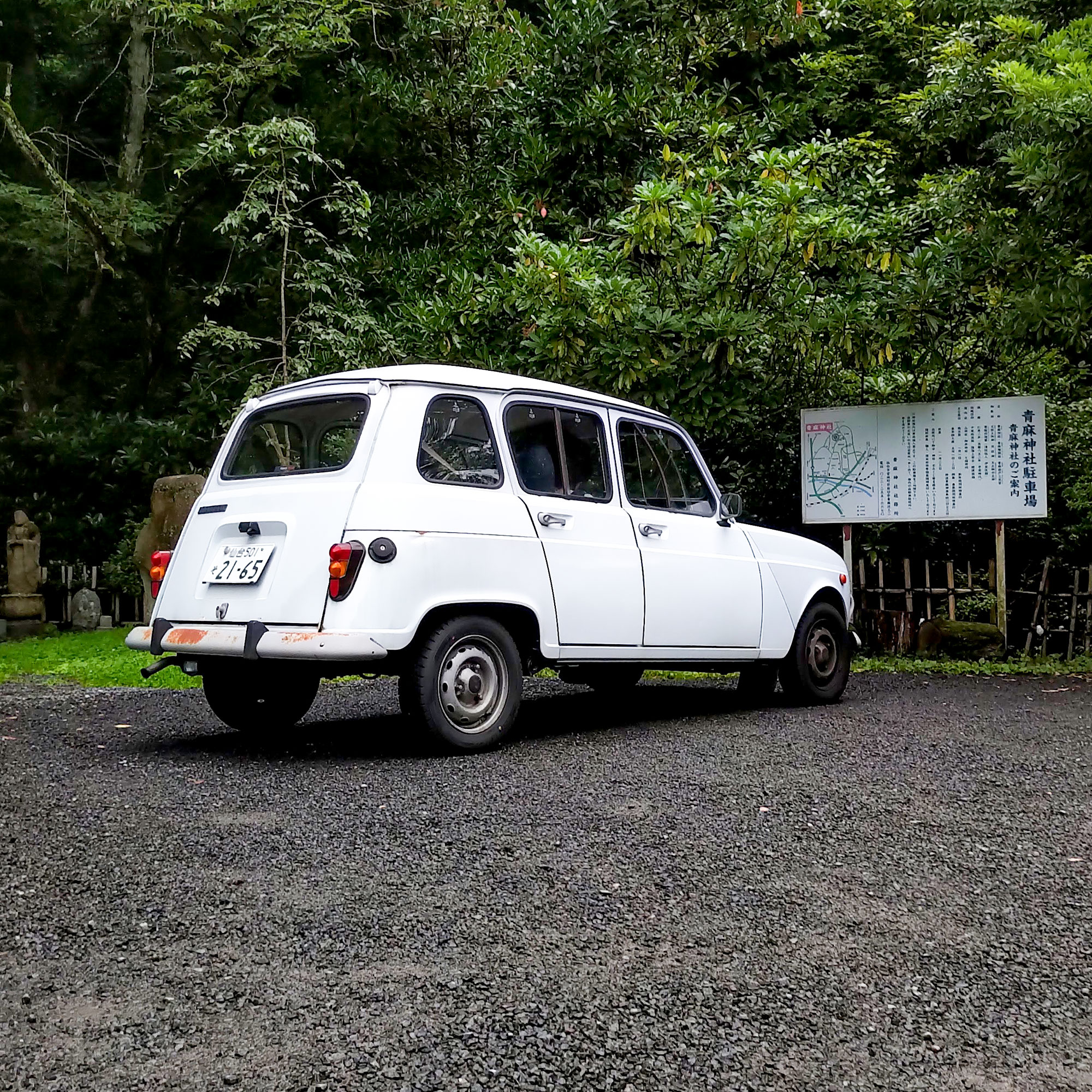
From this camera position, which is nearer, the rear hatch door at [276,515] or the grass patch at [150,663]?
the rear hatch door at [276,515]

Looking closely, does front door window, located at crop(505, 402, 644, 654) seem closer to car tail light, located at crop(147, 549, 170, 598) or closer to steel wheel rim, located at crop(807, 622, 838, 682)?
steel wheel rim, located at crop(807, 622, 838, 682)

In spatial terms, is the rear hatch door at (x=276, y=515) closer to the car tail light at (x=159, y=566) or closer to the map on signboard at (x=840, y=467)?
the car tail light at (x=159, y=566)

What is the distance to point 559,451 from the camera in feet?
22.2

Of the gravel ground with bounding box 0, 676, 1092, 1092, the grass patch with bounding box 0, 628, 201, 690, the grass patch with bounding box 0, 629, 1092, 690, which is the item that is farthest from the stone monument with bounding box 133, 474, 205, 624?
the gravel ground with bounding box 0, 676, 1092, 1092

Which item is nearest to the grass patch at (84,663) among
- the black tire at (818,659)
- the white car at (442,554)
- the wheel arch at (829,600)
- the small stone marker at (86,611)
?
the small stone marker at (86,611)

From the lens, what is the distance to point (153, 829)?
4461mm

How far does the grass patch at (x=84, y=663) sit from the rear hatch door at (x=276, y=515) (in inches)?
96.6

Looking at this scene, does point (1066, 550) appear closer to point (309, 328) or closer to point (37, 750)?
point (309, 328)

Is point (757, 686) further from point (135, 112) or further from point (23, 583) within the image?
point (135, 112)

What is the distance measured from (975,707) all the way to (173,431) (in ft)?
43.6

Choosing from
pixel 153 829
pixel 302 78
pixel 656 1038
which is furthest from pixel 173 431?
pixel 656 1038

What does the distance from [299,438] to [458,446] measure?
2.88 feet

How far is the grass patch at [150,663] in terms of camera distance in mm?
10211

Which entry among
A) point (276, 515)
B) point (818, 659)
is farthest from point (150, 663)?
point (818, 659)
